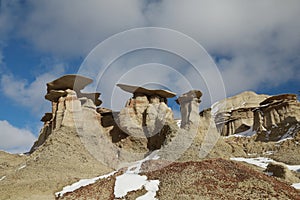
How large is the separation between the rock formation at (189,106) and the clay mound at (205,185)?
21.5 metres

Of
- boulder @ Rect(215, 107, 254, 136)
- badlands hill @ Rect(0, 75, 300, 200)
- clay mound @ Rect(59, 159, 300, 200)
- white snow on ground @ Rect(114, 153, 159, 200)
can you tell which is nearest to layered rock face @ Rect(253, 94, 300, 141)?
badlands hill @ Rect(0, 75, 300, 200)

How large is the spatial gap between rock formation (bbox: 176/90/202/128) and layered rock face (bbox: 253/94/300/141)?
41.3 feet

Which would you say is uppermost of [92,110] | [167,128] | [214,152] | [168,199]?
[92,110]

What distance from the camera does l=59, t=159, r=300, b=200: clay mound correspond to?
17859 millimetres

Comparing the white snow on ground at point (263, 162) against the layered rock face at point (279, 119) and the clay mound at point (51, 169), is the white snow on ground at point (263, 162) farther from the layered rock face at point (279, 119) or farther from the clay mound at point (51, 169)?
the clay mound at point (51, 169)

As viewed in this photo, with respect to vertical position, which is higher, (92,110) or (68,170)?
(92,110)

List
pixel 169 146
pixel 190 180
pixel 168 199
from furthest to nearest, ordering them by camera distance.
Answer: pixel 169 146 → pixel 190 180 → pixel 168 199

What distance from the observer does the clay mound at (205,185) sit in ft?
58.6

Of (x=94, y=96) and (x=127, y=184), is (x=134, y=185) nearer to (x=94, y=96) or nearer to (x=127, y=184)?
(x=127, y=184)

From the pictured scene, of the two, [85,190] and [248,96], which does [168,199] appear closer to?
[85,190]

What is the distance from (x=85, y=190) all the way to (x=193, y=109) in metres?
27.8

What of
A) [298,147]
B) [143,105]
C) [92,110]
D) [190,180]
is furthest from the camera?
[143,105]

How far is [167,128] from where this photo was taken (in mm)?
38875

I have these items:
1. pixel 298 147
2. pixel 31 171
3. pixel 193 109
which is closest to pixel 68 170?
pixel 31 171
